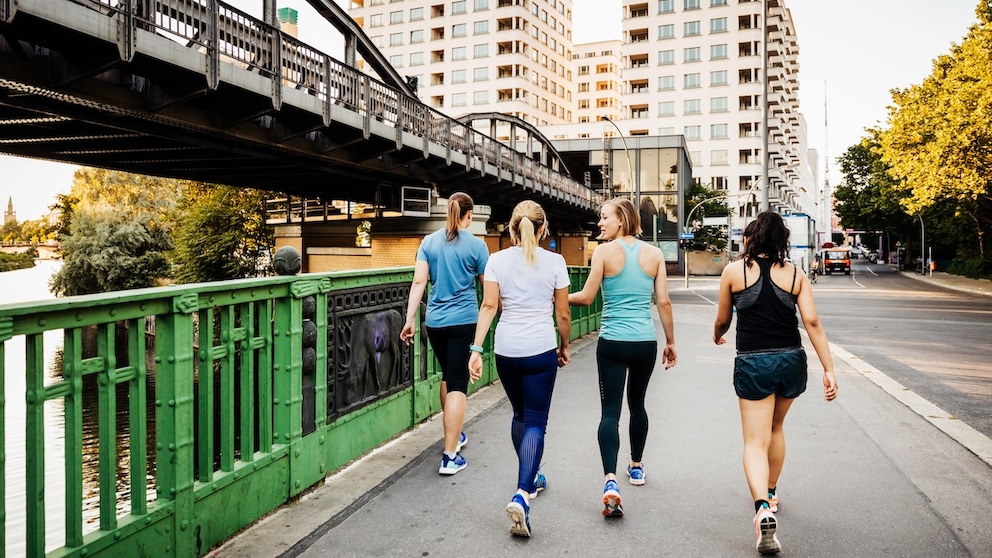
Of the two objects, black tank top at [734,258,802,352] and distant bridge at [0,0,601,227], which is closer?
black tank top at [734,258,802,352]

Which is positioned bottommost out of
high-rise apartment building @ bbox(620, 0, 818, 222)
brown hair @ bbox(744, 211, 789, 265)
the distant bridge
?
brown hair @ bbox(744, 211, 789, 265)

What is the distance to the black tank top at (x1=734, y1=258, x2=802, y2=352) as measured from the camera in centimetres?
387

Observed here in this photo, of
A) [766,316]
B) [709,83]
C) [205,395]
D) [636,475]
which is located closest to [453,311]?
[636,475]

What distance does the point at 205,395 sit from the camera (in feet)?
12.0

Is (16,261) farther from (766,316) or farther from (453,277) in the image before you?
(766,316)

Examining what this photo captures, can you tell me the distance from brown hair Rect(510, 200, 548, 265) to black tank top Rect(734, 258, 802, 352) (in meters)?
1.14

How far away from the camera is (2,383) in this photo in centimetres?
237

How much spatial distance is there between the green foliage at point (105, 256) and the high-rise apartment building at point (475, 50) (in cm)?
5097

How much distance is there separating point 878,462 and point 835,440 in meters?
0.66

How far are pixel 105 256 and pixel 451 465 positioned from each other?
37.7 m

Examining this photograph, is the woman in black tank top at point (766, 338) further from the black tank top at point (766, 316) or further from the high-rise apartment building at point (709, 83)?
the high-rise apartment building at point (709, 83)

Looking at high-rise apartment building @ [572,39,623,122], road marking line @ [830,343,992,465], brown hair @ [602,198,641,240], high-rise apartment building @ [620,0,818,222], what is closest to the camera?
brown hair @ [602,198,641,240]

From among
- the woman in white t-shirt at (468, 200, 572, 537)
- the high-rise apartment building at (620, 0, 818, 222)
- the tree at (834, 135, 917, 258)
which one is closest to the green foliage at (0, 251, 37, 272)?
the high-rise apartment building at (620, 0, 818, 222)

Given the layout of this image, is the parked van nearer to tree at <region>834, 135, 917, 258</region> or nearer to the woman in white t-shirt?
tree at <region>834, 135, 917, 258</region>
